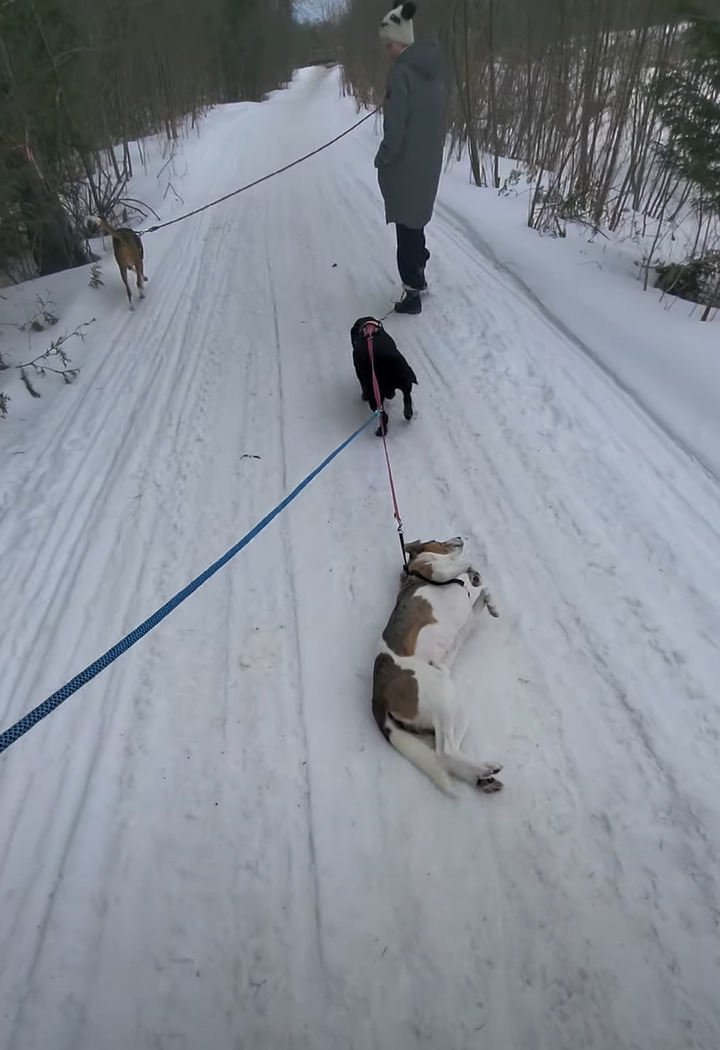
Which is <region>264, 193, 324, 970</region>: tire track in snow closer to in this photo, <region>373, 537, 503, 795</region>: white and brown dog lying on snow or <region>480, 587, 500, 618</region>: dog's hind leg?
<region>373, 537, 503, 795</region>: white and brown dog lying on snow

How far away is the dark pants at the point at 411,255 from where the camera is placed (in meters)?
5.31

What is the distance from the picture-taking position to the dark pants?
531 cm

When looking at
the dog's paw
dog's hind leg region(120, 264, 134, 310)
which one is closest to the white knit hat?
dog's hind leg region(120, 264, 134, 310)

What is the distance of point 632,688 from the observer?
98.0 inches

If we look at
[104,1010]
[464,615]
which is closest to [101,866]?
[104,1010]

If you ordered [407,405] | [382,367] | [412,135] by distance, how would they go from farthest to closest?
[412,135] → [407,405] → [382,367]

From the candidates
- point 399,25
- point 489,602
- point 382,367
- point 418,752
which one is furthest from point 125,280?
point 418,752

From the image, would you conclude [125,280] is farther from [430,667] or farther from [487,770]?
[487,770]

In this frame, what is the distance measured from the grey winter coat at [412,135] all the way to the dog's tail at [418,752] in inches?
168

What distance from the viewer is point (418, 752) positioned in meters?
2.30

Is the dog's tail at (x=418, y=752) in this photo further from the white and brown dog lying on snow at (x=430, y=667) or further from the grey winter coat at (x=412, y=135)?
the grey winter coat at (x=412, y=135)

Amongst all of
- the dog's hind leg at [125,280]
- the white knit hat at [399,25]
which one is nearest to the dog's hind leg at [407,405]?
the white knit hat at [399,25]

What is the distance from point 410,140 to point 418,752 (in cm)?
462

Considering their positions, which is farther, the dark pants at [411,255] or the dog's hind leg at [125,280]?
the dog's hind leg at [125,280]
